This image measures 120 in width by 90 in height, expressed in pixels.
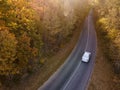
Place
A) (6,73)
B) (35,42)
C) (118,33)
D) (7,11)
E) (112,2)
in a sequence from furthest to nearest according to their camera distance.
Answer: (112,2), (118,33), (35,42), (7,11), (6,73)

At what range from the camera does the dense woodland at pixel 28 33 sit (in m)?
28.1

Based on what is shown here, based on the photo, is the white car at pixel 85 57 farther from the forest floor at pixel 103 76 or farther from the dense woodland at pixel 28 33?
the dense woodland at pixel 28 33

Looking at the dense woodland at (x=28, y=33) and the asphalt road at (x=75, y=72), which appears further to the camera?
the asphalt road at (x=75, y=72)

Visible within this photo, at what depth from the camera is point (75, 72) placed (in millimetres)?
37250

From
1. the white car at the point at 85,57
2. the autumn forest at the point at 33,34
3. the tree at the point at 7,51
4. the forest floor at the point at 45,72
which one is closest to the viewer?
the tree at the point at 7,51

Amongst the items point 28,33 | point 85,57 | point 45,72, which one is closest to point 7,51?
point 28,33

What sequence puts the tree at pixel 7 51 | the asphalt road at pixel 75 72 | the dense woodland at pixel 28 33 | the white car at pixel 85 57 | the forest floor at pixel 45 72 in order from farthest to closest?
the white car at pixel 85 57, the asphalt road at pixel 75 72, the forest floor at pixel 45 72, the dense woodland at pixel 28 33, the tree at pixel 7 51

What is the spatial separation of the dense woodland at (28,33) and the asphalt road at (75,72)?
3.99 metres

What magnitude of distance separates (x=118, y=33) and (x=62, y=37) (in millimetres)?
13678

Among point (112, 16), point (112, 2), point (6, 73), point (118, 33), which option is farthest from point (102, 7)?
point (6, 73)

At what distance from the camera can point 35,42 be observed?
116ft

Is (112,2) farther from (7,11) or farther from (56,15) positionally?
(7,11)

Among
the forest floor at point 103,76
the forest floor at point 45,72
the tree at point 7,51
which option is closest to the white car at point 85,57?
the forest floor at point 103,76

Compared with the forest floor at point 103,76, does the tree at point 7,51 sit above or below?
above
